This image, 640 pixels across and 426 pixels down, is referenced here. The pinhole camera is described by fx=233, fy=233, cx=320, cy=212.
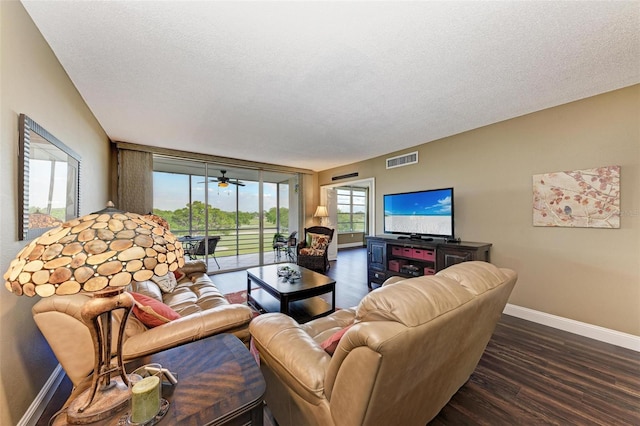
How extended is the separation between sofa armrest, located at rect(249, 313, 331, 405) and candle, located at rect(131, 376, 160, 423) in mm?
504

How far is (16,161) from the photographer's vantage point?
4.26 feet

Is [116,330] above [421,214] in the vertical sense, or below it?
below

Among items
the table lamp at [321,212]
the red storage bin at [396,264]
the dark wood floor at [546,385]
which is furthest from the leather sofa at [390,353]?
the table lamp at [321,212]

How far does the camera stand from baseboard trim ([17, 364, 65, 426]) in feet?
4.38

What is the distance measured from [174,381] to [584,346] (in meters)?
3.43

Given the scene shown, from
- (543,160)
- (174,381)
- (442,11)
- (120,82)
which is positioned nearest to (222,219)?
(120,82)

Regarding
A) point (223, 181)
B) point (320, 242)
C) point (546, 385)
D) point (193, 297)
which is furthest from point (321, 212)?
point (546, 385)

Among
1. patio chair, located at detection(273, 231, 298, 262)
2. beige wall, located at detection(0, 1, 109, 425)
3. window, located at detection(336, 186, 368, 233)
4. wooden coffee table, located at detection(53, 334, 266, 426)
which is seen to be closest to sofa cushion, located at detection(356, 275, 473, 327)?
wooden coffee table, located at detection(53, 334, 266, 426)

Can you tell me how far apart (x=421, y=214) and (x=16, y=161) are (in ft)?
13.2

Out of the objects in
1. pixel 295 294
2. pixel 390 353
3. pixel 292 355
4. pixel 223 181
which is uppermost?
pixel 223 181

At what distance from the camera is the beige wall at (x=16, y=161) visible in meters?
1.19

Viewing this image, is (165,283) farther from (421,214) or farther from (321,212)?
(321,212)

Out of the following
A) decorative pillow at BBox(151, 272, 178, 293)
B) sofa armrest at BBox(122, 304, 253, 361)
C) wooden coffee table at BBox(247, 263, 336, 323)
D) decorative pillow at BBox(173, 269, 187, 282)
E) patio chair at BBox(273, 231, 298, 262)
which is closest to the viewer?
sofa armrest at BBox(122, 304, 253, 361)

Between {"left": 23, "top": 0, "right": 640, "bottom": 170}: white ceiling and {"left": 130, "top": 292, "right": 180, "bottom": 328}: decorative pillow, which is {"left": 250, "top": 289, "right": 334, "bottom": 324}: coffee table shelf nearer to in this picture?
{"left": 130, "top": 292, "right": 180, "bottom": 328}: decorative pillow
